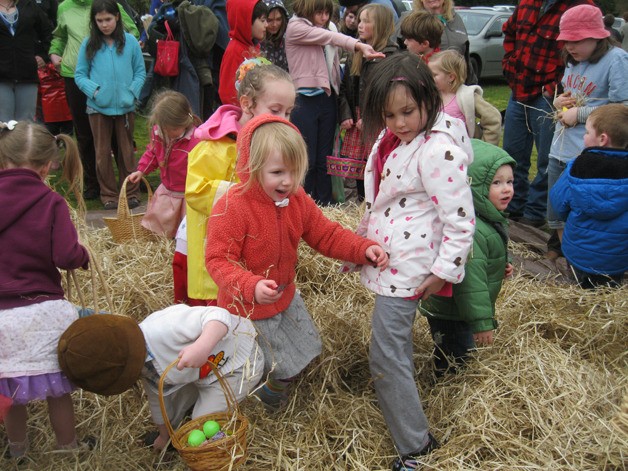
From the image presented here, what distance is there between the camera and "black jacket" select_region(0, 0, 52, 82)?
20.8ft

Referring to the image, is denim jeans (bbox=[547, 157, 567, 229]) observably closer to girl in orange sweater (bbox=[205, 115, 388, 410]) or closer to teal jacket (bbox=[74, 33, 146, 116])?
girl in orange sweater (bbox=[205, 115, 388, 410])

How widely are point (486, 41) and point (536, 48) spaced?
34.1ft

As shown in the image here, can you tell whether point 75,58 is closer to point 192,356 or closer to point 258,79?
point 258,79

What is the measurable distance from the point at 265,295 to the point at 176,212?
7.10ft

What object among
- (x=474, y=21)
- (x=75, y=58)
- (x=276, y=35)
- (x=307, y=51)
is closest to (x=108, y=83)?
(x=75, y=58)

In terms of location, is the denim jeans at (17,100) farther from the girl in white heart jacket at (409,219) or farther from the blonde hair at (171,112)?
the girl in white heart jacket at (409,219)

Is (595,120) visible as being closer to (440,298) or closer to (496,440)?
(440,298)

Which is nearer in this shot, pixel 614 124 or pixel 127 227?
pixel 614 124

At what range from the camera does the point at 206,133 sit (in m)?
3.45

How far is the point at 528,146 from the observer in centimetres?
631

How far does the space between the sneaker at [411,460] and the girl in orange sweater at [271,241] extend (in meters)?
0.59

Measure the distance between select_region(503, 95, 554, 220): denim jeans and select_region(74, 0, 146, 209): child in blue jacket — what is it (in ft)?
11.9

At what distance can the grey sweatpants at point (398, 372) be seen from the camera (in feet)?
9.09

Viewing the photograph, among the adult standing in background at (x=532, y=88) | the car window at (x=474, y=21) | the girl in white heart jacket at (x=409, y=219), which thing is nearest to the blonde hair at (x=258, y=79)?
the girl in white heart jacket at (x=409, y=219)
